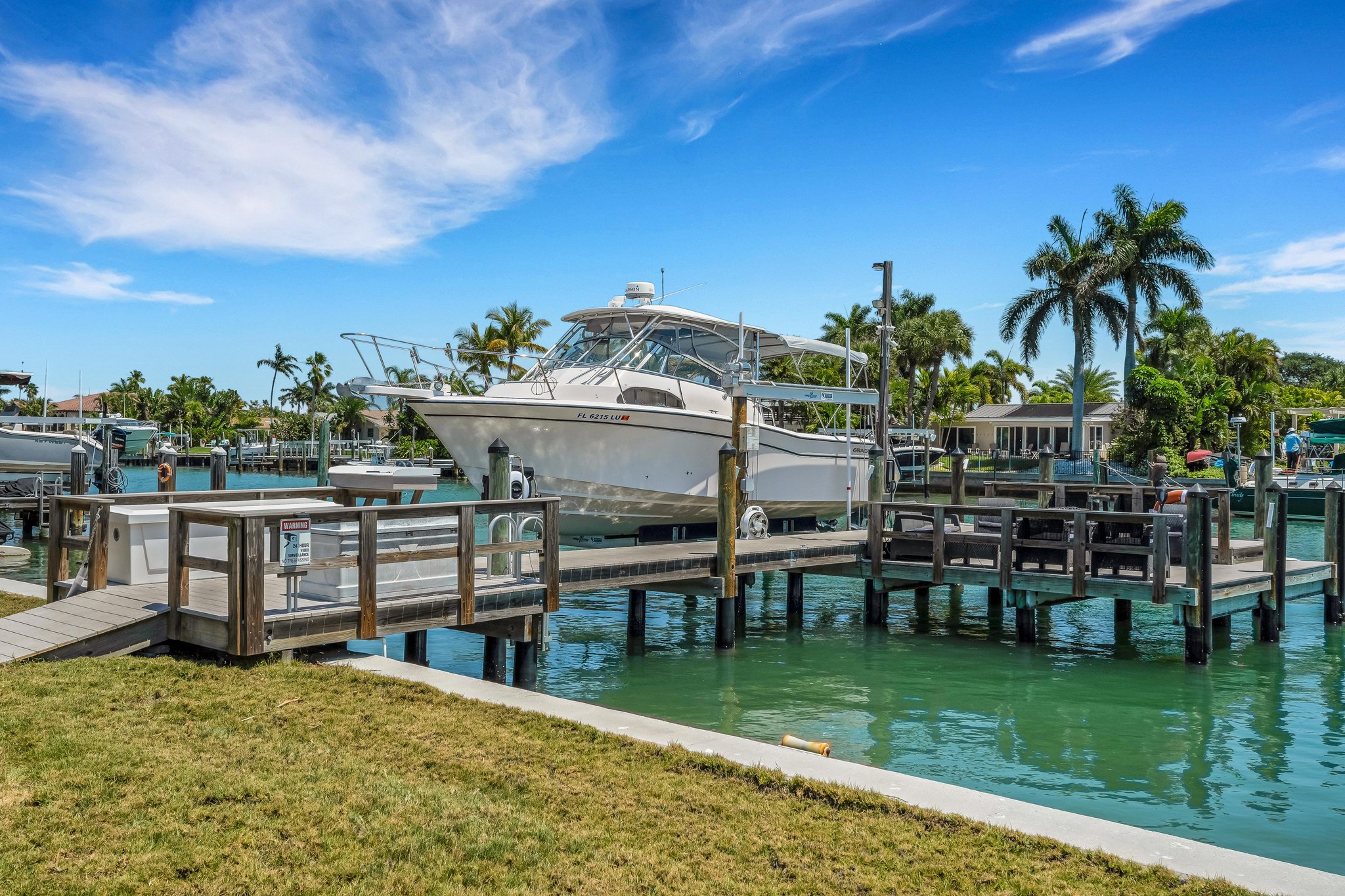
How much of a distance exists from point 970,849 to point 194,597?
676 centimetres

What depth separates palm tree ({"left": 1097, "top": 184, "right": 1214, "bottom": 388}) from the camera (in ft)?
162

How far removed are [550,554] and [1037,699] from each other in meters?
5.85

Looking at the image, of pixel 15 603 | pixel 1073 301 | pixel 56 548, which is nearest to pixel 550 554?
pixel 56 548

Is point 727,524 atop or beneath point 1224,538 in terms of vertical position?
atop

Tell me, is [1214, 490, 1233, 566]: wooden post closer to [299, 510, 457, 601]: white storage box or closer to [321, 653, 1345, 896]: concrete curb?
[321, 653, 1345, 896]: concrete curb

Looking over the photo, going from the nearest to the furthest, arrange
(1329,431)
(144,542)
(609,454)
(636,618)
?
1. (144,542)
2. (636,618)
3. (609,454)
4. (1329,431)

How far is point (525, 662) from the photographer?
10.3 metres

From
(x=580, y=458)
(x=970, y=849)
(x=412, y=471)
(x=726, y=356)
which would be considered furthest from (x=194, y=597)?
(x=726, y=356)

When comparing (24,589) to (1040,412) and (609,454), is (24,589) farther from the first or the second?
(1040,412)

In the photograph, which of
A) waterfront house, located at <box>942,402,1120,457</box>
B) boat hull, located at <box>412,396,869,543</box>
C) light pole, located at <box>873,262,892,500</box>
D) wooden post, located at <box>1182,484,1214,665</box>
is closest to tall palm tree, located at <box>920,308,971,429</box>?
waterfront house, located at <box>942,402,1120,457</box>

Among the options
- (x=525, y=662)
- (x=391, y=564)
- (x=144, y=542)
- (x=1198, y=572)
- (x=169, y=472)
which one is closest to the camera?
(x=391, y=564)

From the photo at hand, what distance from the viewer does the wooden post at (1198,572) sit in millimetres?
12531

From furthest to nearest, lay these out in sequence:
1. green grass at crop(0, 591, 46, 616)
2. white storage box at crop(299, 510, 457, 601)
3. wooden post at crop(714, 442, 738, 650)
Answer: wooden post at crop(714, 442, 738, 650) < green grass at crop(0, 591, 46, 616) < white storage box at crop(299, 510, 457, 601)

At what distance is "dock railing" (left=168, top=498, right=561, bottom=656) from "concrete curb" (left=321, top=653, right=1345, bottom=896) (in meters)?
0.75
